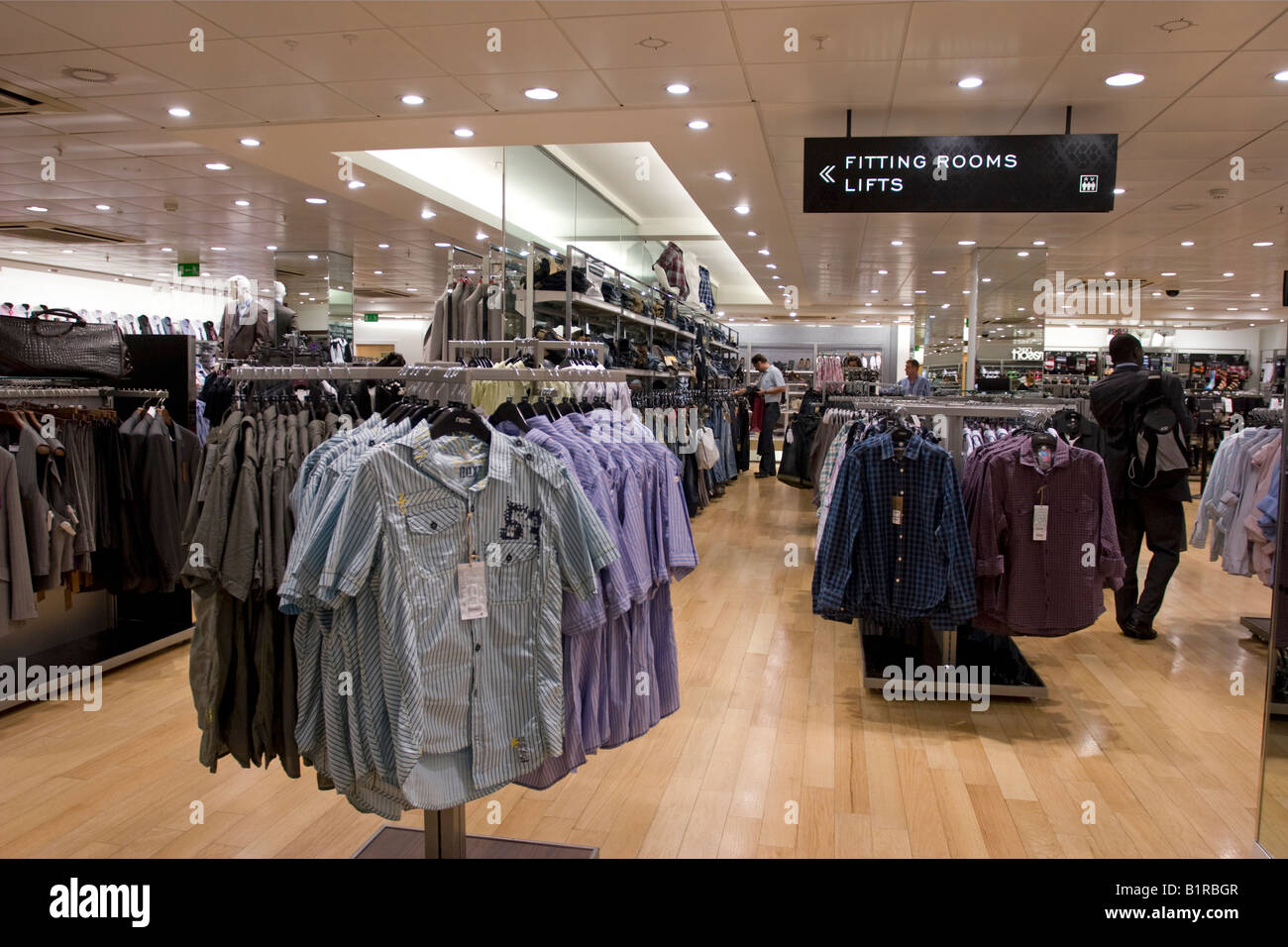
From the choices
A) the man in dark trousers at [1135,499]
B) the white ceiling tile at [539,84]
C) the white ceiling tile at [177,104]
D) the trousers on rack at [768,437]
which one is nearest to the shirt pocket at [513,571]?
the white ceiling tile at [539,84]

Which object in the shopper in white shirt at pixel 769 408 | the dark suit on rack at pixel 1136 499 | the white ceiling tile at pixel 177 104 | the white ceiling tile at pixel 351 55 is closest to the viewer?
the white ceiling tile at pixel 351 55

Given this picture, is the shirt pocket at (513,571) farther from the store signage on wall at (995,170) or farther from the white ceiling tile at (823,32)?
the store signage on wall at (995,170)

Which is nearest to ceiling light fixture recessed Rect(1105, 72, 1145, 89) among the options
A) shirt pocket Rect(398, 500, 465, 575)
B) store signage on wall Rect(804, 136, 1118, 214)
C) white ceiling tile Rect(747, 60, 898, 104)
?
store signage on wall Rect(804, 136, 1118, 214)

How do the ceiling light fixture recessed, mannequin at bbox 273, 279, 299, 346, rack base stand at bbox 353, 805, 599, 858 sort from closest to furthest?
1. rack base stand at bbox 353, 805, 599, 858
2. the ceiling light fixture recessed
3. mannequin at bbox 273, 279, 299, 346

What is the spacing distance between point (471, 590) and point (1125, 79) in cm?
473

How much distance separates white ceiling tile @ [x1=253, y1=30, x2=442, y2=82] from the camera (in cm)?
471

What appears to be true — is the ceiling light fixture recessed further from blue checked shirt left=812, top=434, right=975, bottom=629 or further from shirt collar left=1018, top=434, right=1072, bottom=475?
blue checked shirt left=812, top=434, right=975, bottom=629

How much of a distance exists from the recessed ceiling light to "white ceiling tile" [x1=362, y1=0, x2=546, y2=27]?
2.71m

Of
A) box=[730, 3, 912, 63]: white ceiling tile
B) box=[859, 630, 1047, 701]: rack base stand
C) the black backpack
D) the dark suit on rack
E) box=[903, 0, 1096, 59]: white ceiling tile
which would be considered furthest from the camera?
the dark suit on rack

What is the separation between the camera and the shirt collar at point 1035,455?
156 inches

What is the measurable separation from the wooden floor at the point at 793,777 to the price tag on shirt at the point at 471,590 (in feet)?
4.20

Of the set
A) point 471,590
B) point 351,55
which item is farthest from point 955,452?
point 351,55
